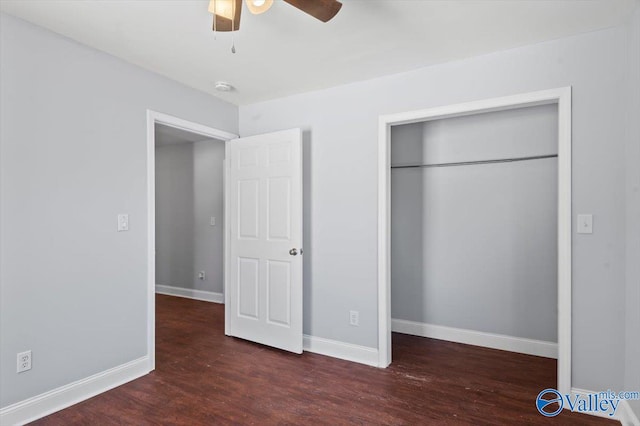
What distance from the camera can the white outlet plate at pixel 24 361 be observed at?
88.8 inches

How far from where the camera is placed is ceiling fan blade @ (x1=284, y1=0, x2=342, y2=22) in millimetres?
1687

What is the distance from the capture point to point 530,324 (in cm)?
339

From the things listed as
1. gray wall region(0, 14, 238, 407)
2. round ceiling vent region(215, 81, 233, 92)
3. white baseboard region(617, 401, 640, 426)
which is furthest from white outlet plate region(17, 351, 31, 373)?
white baseboard region(617, 401, 640, 426)

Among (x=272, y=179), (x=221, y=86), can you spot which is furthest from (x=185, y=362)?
(x=221, y=86)

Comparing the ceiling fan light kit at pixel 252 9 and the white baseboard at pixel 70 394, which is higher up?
the ceiling fan light kit at pixel 252 9

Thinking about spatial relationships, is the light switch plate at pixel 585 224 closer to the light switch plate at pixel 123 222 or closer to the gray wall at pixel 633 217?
the gray wall at pixel 633 217

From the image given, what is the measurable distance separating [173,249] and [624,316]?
5.61 meters

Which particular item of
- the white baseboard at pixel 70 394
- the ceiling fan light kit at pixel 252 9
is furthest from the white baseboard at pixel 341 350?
the ceiling fan light kit at pixel 252 9

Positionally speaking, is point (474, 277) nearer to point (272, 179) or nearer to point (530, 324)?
point (530, 324)

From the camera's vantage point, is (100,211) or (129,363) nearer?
(100,211)

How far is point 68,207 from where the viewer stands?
8.23 feet

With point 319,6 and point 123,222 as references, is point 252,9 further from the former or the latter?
point 123,222

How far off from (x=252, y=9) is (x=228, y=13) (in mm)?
120

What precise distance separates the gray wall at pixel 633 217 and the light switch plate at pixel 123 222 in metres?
3.40
